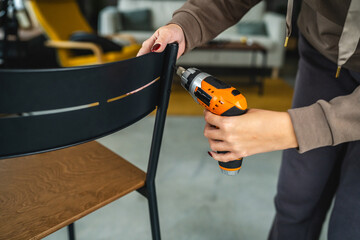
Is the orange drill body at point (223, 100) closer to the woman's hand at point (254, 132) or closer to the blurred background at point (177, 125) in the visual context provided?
the woman's hand at point (254, 132)

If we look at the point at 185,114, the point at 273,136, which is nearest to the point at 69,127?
the point at 273,136

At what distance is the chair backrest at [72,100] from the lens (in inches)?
14.8

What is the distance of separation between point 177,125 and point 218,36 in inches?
69.1

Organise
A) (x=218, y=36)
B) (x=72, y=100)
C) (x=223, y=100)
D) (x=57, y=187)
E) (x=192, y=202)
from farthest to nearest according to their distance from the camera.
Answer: (x=218, y=36)
(x=192, y=202)
(x=57, y=187)
(x=223, y=100)
(x=72, y=100)

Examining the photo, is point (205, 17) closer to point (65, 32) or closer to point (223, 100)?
point (223, 100)

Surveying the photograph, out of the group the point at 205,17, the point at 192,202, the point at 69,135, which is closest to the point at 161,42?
the point at 205,17

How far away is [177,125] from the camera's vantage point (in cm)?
237

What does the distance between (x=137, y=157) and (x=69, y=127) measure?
56.8 inches

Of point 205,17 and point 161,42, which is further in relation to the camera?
point 205,17

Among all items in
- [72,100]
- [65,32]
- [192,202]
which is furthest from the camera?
[65,32]

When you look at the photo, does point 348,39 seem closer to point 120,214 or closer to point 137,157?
point 120,214

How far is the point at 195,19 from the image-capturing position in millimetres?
702

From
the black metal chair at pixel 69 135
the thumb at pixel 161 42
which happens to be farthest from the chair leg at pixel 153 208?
the thumb at pixel 161 42

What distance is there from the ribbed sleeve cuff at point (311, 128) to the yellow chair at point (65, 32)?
2201mm
